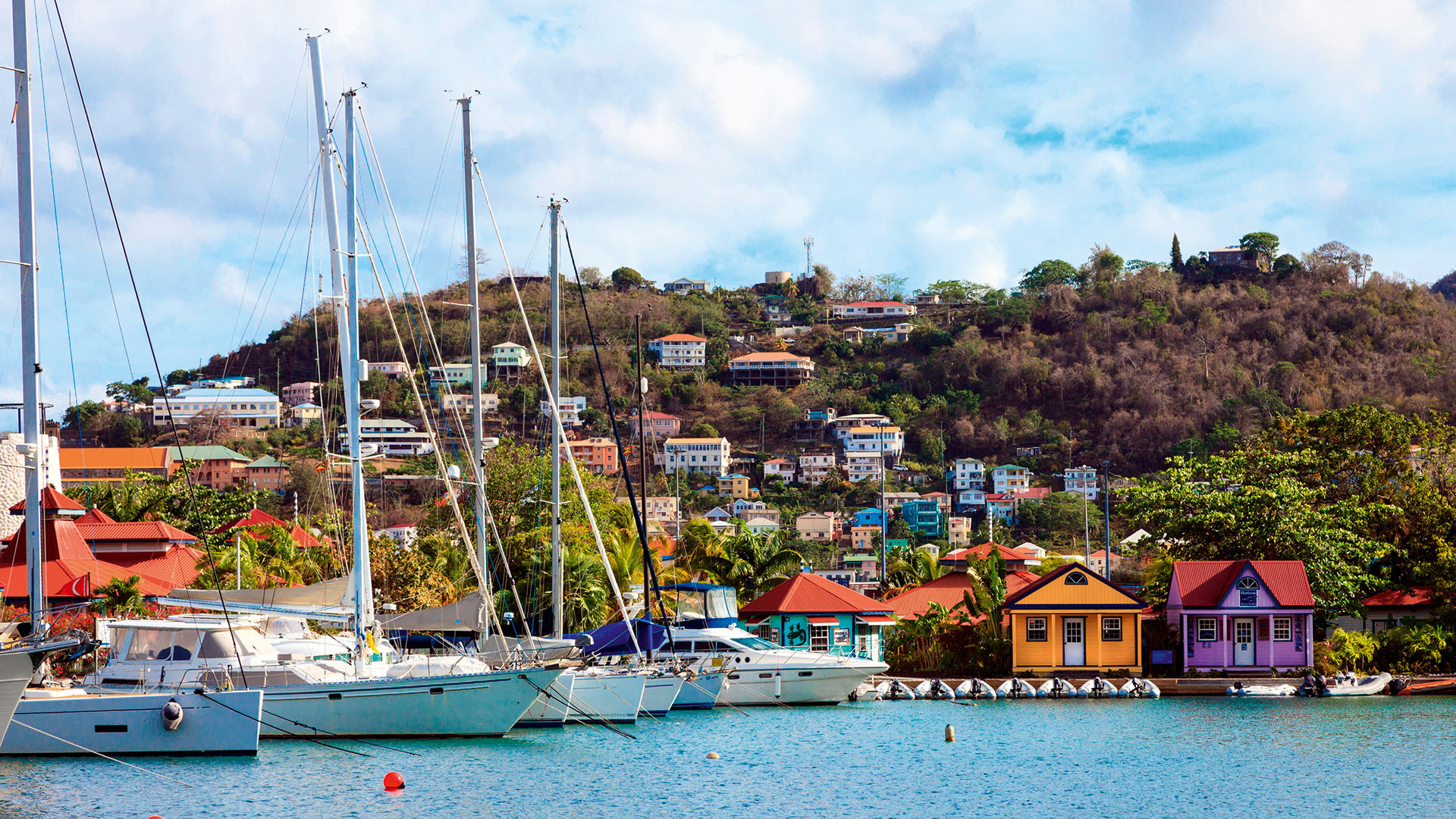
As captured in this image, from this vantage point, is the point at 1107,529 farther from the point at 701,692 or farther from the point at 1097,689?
the point at 701,692

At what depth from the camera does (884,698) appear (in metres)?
43.7

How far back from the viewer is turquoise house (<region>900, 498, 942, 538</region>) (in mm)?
154000

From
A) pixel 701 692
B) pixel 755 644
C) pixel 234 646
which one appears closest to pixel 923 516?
pixel 755 644

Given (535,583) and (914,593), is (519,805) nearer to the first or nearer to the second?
(535,583)

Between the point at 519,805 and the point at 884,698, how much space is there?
2257 centimetres

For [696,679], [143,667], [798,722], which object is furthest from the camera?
[696,679]

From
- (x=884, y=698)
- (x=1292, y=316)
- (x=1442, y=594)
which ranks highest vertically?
(x=1292, y=316)

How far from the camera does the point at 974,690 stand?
4334 cm

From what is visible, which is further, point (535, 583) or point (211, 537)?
point (211, 537)

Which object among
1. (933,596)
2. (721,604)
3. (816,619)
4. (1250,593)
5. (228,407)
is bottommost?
(816,619)

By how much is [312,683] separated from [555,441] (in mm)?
10327

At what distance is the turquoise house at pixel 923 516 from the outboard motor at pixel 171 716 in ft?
431

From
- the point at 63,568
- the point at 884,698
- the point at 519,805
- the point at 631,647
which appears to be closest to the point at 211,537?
the point at 63,568

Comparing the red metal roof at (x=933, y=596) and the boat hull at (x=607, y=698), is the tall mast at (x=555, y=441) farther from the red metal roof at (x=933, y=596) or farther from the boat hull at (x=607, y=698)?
the red metal roof at (x=933, y=596)
